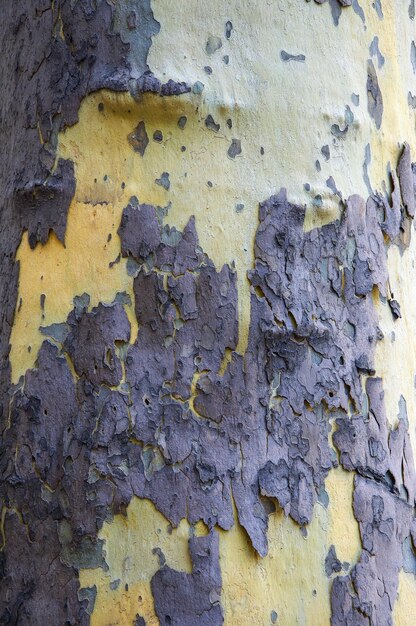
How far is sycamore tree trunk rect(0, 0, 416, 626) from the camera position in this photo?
3.06 ft

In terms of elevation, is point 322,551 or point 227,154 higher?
point 227,154

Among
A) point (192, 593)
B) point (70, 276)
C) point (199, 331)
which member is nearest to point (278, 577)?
point (192, 593)

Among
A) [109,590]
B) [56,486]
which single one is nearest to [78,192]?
[56,486]

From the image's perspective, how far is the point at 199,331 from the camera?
978 millimetres

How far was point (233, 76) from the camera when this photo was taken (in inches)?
40.8

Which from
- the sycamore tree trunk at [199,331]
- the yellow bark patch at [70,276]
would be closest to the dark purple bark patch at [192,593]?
the sycamore tree trunk at [199,331]

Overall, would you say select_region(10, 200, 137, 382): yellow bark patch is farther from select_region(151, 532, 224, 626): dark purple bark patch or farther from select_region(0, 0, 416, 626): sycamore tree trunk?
select_region(151, 532, 224, 626): dark purple bark patch

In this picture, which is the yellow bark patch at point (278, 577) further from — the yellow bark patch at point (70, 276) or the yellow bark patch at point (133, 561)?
the yellow bark patch at point (70, 276)

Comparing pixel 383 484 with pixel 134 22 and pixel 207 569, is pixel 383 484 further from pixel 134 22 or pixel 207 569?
pixel 134 22

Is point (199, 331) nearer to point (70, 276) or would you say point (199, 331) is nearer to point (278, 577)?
point (70, 276)

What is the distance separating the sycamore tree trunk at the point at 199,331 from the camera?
0.93 meters

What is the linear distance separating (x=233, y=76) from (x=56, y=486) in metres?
0.55

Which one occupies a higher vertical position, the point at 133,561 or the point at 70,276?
the point at 70,276

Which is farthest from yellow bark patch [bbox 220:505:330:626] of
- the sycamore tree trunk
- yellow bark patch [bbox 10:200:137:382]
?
yellow bark patch [bbox 10:200:137:382]
